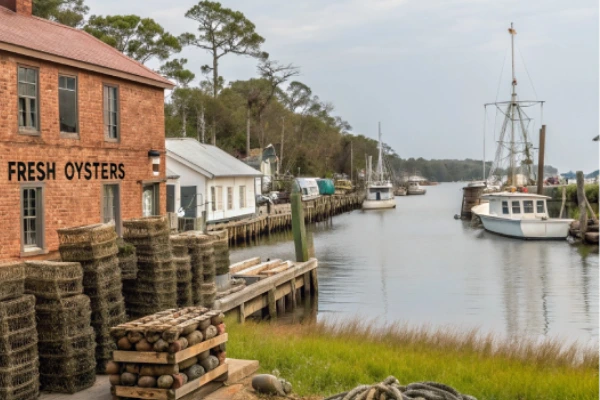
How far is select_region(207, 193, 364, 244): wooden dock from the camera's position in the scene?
43.2 m

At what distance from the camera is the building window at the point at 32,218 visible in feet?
50.4

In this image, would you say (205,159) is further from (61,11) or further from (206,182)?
(61,11)

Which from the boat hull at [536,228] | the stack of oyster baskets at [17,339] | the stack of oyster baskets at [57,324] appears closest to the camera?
the stack of oyster baskets at [17,339]

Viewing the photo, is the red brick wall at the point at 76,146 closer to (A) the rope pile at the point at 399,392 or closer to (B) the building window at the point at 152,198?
(B) the building window at the point at 152,198

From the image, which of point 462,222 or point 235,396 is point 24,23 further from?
point 462,222

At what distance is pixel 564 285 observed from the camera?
97.6ft

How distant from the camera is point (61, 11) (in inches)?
1847

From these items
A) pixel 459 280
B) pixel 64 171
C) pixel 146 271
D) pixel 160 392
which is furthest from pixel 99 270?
pixel 459 280

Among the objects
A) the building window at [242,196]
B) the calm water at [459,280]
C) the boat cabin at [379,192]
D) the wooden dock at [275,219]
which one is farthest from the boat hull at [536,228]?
the boat cabin at [379,192]

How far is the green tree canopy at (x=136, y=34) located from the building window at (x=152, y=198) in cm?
2992

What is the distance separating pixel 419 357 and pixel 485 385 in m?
2.00

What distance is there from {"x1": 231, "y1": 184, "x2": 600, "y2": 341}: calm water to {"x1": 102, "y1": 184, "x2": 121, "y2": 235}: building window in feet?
26.2

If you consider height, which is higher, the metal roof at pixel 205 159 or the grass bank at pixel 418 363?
the metal roof at pixel 205 159

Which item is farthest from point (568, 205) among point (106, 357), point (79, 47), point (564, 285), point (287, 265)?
point (106, 357)
